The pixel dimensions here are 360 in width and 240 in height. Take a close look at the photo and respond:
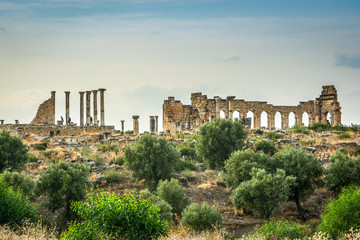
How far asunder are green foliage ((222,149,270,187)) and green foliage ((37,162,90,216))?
749 cm

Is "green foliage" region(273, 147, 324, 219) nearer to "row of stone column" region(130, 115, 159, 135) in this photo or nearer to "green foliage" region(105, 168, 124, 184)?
"green foliage" region(105, 168, 124, 184)

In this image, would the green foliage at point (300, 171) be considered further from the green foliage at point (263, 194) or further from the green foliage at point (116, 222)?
the green foliage at point (116, 222)

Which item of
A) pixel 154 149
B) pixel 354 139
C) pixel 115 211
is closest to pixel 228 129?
pixel 154 149

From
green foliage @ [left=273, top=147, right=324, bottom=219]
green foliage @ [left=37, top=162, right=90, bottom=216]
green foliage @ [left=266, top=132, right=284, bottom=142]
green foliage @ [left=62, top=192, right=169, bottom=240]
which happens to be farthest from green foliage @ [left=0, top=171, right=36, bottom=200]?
green foliage @ [left=266, top=132, right=284, bottom=142]

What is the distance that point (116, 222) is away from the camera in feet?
39.3

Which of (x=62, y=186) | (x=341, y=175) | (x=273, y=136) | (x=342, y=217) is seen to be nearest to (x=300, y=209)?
(x=341, y=175)

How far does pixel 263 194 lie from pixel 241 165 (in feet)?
9.82

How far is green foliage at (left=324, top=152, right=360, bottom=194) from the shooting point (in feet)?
75.4

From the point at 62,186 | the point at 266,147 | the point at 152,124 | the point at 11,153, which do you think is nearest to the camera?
the point at 62,186

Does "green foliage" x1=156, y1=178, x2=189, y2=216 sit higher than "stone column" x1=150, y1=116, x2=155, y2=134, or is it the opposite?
"stone column" x1=150, y1=116, x2=155, y2=134

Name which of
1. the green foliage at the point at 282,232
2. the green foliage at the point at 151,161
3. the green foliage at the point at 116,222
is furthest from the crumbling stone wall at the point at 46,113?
the green foliage at the point at 116,222

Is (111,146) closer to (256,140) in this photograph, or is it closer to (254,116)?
(256,140)

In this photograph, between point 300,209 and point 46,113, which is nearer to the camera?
point 300,209

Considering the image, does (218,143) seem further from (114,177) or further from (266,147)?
(114,177)
